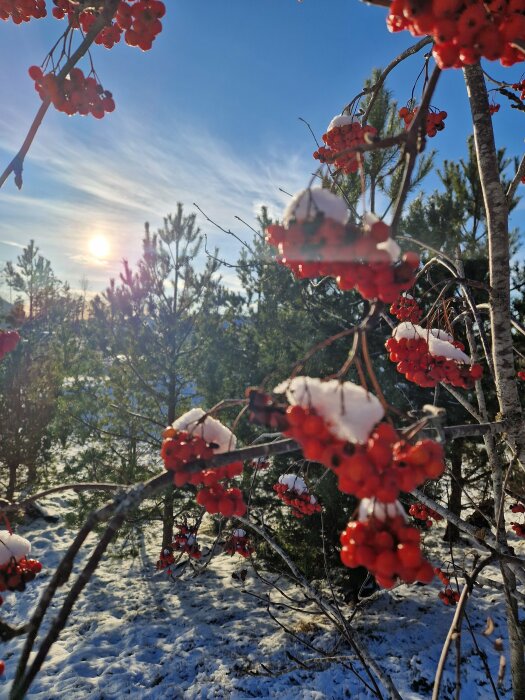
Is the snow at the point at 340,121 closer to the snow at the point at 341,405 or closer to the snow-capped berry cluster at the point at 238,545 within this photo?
the snow at the point at 341,405

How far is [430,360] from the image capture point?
2.64 m

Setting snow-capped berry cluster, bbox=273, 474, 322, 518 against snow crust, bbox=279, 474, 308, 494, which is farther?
snow crust, bbox=279, 474, 308, 494

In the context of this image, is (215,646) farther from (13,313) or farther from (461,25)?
(461,25)

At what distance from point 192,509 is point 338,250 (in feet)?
28.8

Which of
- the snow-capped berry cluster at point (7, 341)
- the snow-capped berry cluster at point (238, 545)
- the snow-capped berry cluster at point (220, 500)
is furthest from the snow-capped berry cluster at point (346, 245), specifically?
the snow-capped berry cluster at point (238, 545)

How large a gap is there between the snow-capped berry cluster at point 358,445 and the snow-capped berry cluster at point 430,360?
156 cm

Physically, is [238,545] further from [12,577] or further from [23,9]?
[23,9]

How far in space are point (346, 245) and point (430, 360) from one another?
175 cm

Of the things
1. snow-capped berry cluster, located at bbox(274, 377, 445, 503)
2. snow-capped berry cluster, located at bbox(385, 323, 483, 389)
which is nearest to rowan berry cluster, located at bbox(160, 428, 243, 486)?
snow-capped berry cluster, located at bbox(274, 377, 445, 503)


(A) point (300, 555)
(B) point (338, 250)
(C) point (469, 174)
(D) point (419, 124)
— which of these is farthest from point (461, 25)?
(C) point (469, 174)

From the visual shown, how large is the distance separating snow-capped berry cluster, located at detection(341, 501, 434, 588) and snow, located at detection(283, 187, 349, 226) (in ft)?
2.77

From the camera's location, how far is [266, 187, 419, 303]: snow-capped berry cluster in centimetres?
113

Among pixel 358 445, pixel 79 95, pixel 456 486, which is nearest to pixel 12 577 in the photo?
pixel 358 445

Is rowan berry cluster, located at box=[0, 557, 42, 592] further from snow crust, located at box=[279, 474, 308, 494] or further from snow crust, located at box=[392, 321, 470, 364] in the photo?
snow crust, located at box=[279, 474, 308, 494]
